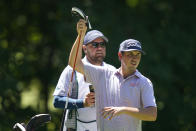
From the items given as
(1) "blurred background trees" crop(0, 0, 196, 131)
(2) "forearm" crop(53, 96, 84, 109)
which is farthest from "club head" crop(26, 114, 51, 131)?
(1) "blurred background trees" crop(0, 0, 196, 131)

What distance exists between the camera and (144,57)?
8617 millimetres

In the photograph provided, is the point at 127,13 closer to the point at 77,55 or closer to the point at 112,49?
the point at 112,49

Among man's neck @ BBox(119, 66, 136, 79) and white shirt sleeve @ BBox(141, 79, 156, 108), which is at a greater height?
man's neck @ BBox(119, 66, 136, 79)

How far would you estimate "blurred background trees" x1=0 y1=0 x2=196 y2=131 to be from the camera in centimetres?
853

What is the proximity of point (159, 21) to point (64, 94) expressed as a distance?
16.7 ft

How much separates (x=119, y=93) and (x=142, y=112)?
0.27 metres

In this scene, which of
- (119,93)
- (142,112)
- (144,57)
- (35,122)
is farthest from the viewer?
(144,57)

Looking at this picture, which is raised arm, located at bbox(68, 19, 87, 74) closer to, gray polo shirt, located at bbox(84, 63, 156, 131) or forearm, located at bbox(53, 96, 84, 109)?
gray polo shirt, located at bbox(84, 63, 156, 131)

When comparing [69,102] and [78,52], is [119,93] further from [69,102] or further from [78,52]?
[69,102]

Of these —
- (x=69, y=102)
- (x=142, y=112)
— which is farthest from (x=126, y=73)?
(x=69, y=102)

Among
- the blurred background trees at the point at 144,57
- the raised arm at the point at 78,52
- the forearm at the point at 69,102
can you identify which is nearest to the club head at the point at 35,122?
the raised arm at the point at 78,52

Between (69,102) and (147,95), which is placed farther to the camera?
(69,102)

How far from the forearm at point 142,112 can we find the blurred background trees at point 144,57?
433 centimetres

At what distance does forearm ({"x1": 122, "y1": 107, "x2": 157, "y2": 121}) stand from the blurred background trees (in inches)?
170
